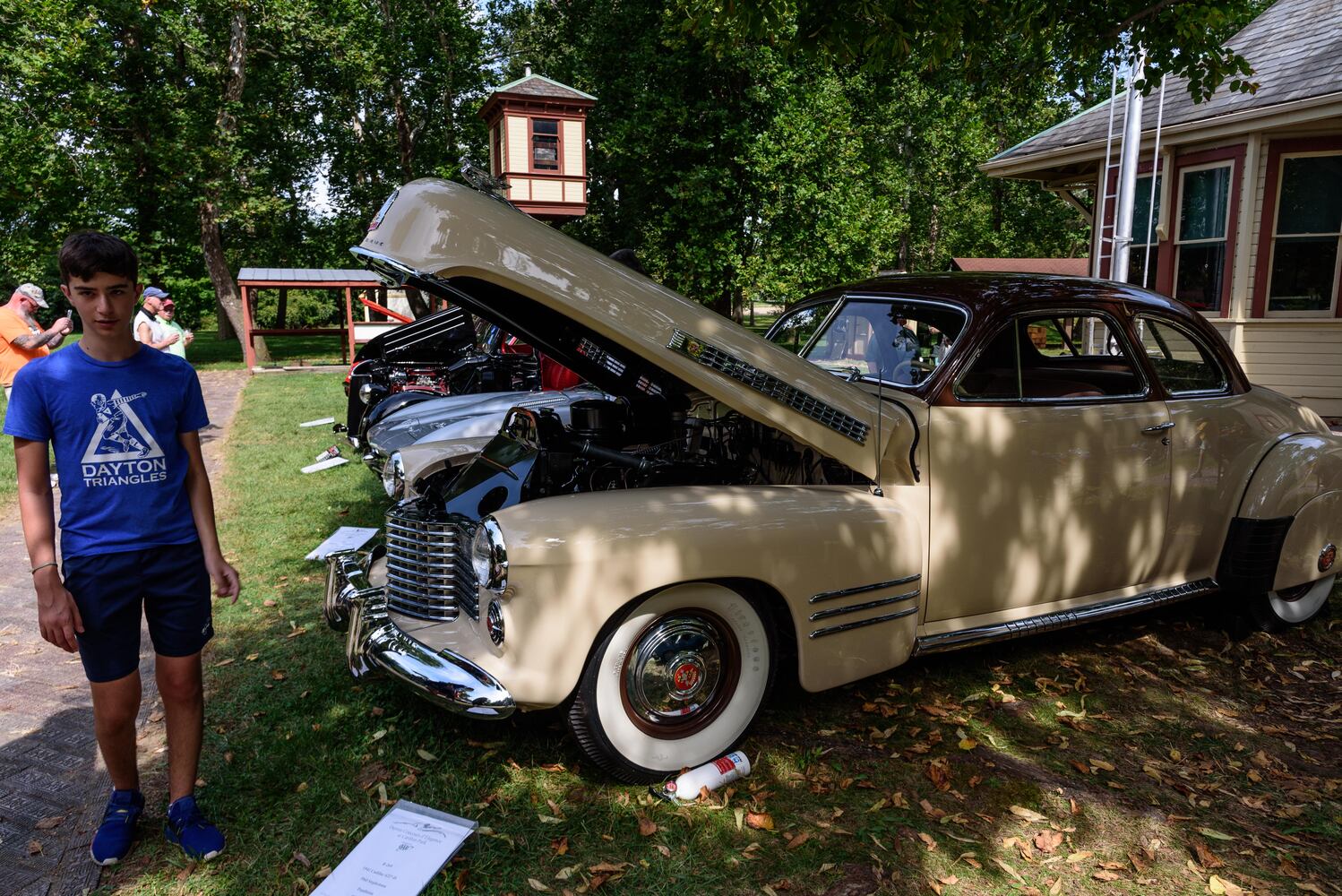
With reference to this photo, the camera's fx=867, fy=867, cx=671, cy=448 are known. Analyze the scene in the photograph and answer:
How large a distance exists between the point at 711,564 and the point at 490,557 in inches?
30.0

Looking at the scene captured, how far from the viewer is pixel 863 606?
337 cm

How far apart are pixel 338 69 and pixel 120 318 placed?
25778 millimetres

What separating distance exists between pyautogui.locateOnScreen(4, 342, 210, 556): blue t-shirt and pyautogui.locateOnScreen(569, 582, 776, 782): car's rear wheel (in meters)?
1.44

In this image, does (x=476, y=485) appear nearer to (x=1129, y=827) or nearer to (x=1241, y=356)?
(x=1129, y=827)

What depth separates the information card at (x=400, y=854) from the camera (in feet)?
8.57

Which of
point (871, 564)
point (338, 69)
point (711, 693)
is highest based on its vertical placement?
point (338, 69)

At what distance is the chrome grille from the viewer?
3252 mm

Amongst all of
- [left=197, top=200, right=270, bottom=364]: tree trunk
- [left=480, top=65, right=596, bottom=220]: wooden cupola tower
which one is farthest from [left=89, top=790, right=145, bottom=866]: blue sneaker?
[left=197, top=200, right=270, bottom=364]: tree trunk

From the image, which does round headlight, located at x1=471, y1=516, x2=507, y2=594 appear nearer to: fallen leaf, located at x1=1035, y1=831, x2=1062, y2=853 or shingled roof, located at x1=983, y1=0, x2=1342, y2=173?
fallen leaf, located at x1=1035, y1=831, x2=1062, y2=853

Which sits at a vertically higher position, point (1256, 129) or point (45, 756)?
point (1256, 129)

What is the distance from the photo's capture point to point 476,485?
3.69 meters

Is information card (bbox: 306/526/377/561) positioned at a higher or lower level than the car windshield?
lower

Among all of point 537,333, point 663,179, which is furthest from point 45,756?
point 663,179

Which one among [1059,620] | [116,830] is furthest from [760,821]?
[116,830]
